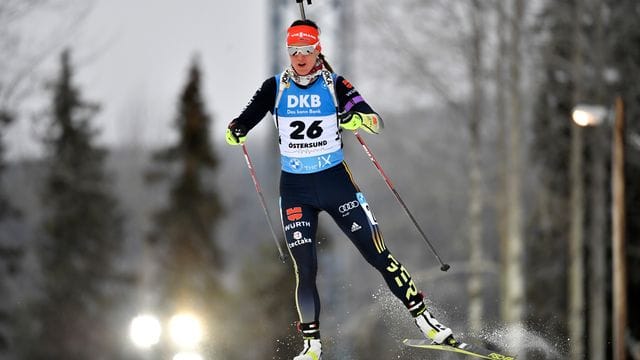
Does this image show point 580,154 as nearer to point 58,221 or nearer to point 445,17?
point 445,17

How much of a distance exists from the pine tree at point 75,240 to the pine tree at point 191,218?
11.5 ft

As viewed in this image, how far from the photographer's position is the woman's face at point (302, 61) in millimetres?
7473

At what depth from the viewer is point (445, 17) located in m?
26.7

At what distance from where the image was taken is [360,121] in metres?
7.38

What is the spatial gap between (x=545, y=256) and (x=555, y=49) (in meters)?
8.05

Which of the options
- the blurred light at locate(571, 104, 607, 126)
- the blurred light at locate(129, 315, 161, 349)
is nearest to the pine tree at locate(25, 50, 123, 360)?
the blurred light at locate(571, 104, 607, 126)

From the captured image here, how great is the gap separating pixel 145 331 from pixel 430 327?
13.4 feet

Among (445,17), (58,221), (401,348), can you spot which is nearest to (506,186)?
(445,17)

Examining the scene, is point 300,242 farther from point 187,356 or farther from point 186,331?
point 186,331

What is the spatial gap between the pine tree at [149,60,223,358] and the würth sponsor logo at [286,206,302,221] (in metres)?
31.8

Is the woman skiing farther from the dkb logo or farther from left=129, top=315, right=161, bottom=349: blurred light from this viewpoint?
left=129, top=315, right=161, bottom=349: blurred light

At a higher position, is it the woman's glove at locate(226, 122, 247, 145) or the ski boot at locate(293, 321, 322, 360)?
the woman's glove at locate(226, 122, 247, 145)

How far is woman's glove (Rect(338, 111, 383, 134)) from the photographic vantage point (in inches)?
291

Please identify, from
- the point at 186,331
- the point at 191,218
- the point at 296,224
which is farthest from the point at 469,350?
A: the point at 191,218
